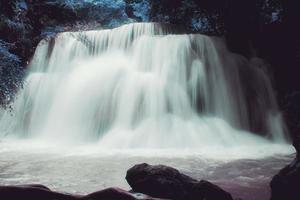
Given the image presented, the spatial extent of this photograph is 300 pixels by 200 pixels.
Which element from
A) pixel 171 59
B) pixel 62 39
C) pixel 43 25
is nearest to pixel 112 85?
pixel 171 59

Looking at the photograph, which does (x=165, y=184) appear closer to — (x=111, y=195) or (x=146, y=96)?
(x=111, y=195)

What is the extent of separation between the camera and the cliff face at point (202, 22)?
1417 cm

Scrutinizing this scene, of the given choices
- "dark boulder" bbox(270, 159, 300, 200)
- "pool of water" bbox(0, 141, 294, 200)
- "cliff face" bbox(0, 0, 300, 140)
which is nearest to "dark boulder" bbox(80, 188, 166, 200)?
"dark boulder" bbox(270, 159, 300, 200)

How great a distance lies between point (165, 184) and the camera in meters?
4.09

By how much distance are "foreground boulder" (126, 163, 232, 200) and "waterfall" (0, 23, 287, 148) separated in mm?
5567

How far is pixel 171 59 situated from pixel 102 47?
3132mm

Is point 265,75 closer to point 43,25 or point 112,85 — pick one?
point 112,85

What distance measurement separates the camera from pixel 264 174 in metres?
6.39

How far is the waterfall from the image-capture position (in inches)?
436

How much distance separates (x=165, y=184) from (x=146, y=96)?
25.7ft

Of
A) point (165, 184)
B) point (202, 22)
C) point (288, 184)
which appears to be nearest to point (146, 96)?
point (202, 22)

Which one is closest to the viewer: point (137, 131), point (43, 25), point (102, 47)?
point (137, 131)

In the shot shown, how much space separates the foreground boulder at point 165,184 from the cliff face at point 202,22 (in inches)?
279

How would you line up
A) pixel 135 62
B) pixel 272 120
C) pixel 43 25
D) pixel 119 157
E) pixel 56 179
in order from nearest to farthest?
1. pixel 56 179
2. pixel 119 157
3. pixel 272 120
4. pixel 135 62
5. pixel 43 25
